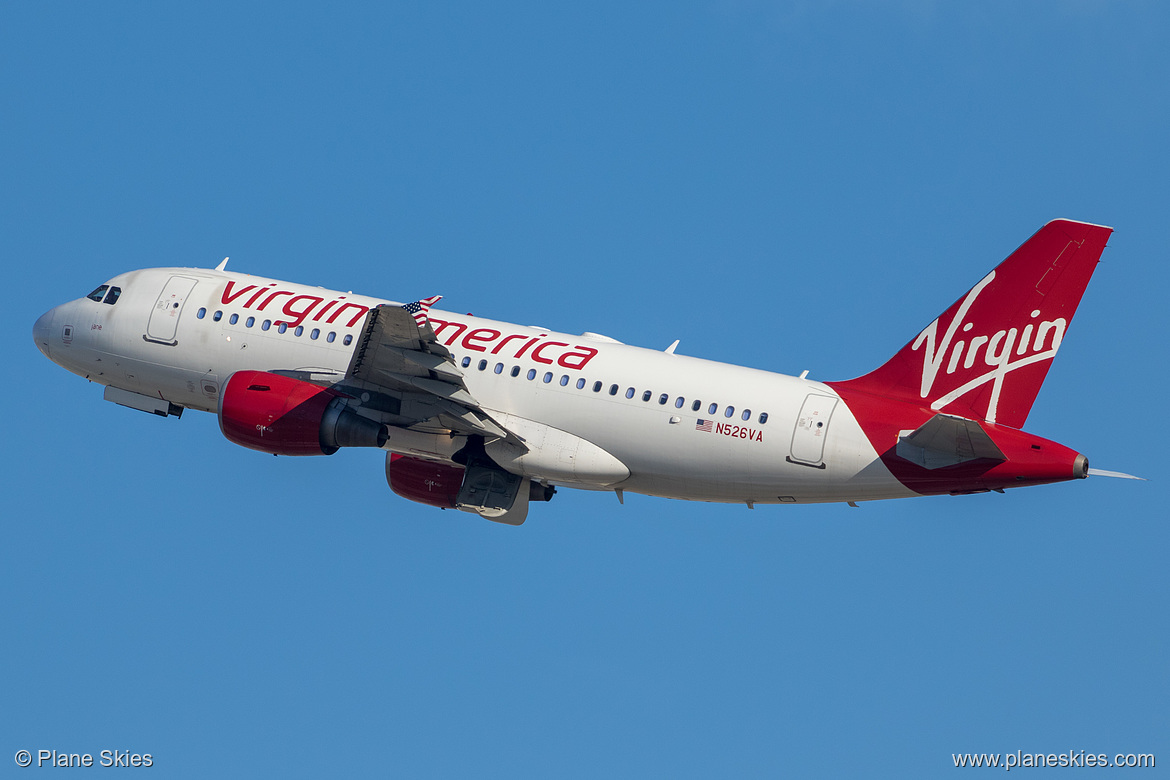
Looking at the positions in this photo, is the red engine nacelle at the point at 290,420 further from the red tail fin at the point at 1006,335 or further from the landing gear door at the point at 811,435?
the red tail fin at the point at 1006,335

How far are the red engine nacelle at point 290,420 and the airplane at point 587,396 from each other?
0.18 ft

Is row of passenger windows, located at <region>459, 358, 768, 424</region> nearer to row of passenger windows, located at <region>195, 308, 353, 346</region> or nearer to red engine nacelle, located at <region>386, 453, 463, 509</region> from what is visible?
row of passenger windows, located at <region>195, 308, 353, 346</region>

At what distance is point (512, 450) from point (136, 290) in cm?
1338

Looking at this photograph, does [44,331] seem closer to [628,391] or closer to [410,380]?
[410,380]

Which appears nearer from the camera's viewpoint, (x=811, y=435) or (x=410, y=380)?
(x=811, y=435)

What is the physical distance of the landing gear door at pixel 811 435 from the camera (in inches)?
1558

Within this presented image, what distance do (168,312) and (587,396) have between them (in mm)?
13279

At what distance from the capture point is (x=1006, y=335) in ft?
129

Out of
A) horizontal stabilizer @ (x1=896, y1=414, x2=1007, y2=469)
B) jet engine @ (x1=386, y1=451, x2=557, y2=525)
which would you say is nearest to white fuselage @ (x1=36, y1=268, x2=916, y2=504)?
horizontal stabilizer @ (x1=896, y1=414, x2=1007, y2=469)

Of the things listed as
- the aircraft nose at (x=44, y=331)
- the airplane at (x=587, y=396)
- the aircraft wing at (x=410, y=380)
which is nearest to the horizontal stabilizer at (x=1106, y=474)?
the airplane at (x=587, y=396)

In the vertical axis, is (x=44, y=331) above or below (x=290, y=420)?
above

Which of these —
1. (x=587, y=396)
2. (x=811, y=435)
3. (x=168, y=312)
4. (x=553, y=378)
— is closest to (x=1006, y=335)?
(x=811, y=435)

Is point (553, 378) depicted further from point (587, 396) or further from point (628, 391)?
point (628, 391)

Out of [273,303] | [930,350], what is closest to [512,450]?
[273,303]
